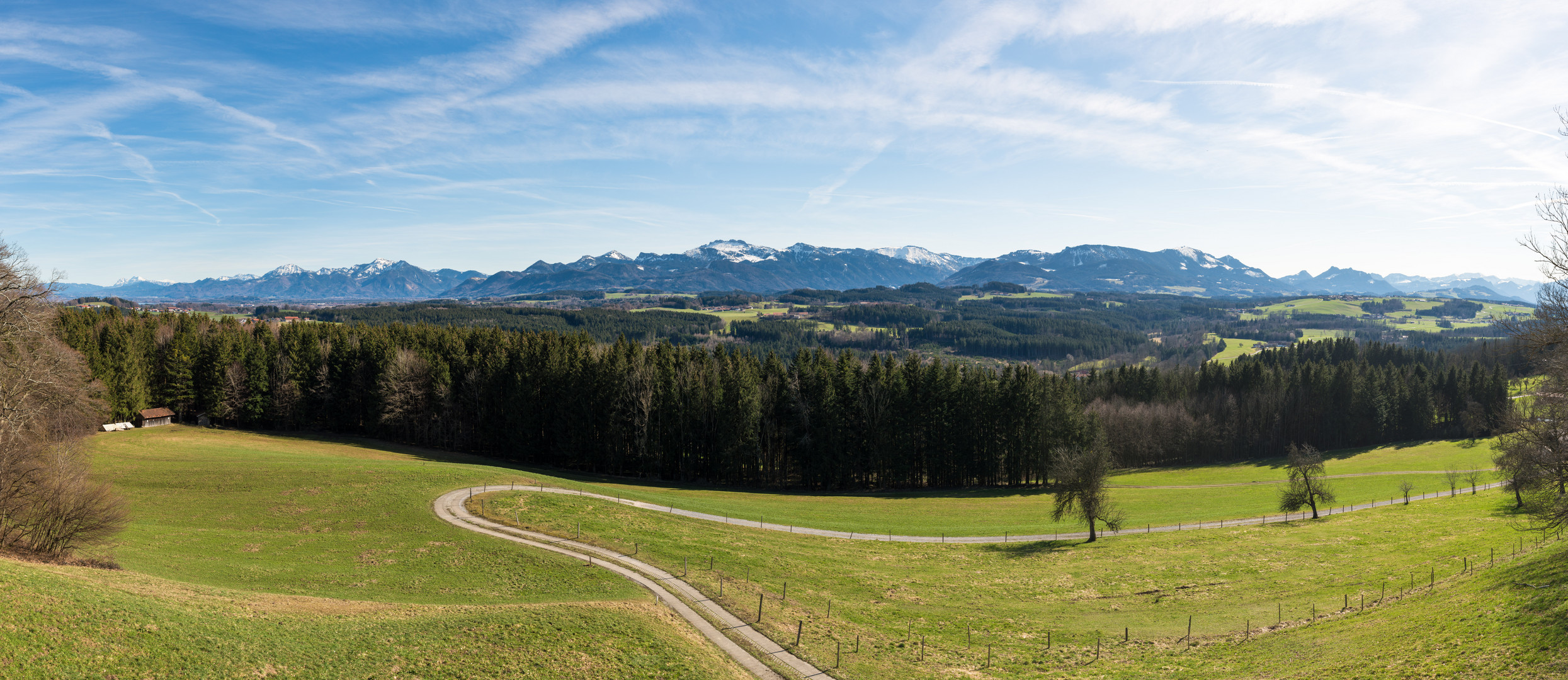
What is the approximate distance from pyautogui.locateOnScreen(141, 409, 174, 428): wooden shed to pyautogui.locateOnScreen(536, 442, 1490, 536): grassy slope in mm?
54996

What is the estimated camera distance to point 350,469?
53875 millimetres

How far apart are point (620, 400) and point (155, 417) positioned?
58036 millimetres

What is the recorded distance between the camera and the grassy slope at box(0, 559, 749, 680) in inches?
712

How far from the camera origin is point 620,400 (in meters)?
78.1

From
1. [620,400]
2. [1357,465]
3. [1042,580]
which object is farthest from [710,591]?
[1357,465]

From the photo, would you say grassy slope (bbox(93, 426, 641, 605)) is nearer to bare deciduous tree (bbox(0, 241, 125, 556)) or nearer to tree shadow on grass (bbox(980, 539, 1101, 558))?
bare deciduous tree (bbox(0, 241, 125, 556))

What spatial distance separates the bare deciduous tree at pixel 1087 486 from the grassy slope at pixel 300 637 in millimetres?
39560

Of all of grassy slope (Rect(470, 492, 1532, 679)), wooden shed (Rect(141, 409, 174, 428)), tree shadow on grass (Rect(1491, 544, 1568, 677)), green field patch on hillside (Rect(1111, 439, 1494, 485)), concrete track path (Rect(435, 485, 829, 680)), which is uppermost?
wooden shed (Rect(141, 409, 174, 428))

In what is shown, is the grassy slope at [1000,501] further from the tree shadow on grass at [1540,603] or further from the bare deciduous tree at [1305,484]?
the tree shadow on grass at [1540,603]

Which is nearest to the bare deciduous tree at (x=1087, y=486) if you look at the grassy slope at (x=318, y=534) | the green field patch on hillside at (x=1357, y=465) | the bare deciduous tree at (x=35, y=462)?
the green field patch on hillside at (x=1357, y=465)

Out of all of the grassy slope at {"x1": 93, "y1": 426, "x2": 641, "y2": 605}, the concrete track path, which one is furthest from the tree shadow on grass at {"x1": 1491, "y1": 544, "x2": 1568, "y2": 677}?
the grassy slope at {"x1": 93, "y1": 426, "x2": 641, "y2": 605}

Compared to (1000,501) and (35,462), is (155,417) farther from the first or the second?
(1000,501)

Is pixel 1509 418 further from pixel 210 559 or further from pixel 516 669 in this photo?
pixel 210 559

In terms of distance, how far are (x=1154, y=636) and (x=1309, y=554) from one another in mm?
25130
